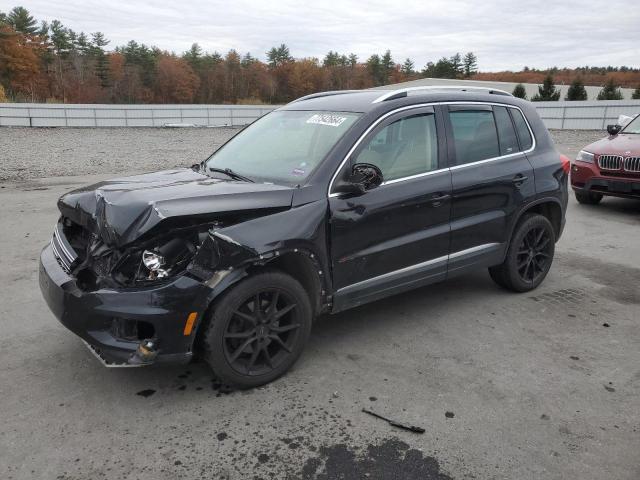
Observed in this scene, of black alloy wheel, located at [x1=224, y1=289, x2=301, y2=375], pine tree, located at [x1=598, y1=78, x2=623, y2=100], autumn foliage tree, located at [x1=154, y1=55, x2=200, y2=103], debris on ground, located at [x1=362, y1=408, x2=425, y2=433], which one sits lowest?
debris on ground, located at [x1=362, y1=408, x2=425, y2=433]

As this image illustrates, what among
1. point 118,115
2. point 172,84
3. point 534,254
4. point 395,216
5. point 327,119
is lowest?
point 534,254

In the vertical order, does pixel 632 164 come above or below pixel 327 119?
below

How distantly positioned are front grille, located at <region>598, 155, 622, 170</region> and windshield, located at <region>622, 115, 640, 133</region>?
3.72 ft

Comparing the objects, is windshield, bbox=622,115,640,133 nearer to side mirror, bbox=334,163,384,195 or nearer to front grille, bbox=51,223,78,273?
side mirror, bbox=334,163,384,195

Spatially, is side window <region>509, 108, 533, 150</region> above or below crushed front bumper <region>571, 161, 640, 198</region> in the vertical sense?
above

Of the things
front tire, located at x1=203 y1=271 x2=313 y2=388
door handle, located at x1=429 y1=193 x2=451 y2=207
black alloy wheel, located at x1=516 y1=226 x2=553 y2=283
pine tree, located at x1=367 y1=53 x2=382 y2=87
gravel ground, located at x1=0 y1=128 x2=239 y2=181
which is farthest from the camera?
pine tree, located at x1=367 y1=53 x2=382 y2=87

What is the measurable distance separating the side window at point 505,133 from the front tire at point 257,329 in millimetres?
2460

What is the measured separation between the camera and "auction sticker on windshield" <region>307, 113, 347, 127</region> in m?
3.97

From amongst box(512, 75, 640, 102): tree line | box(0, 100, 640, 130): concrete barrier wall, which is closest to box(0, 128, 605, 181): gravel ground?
box(0, 100, 640, 130): concrete barrier wall

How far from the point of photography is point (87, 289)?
3123 millimetres

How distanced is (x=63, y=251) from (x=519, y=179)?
12.3 ft

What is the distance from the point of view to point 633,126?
951 centimetres

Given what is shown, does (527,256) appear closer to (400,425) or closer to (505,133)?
(505,133)

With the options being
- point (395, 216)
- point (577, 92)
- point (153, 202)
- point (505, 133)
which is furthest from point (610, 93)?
point (153, 202)
